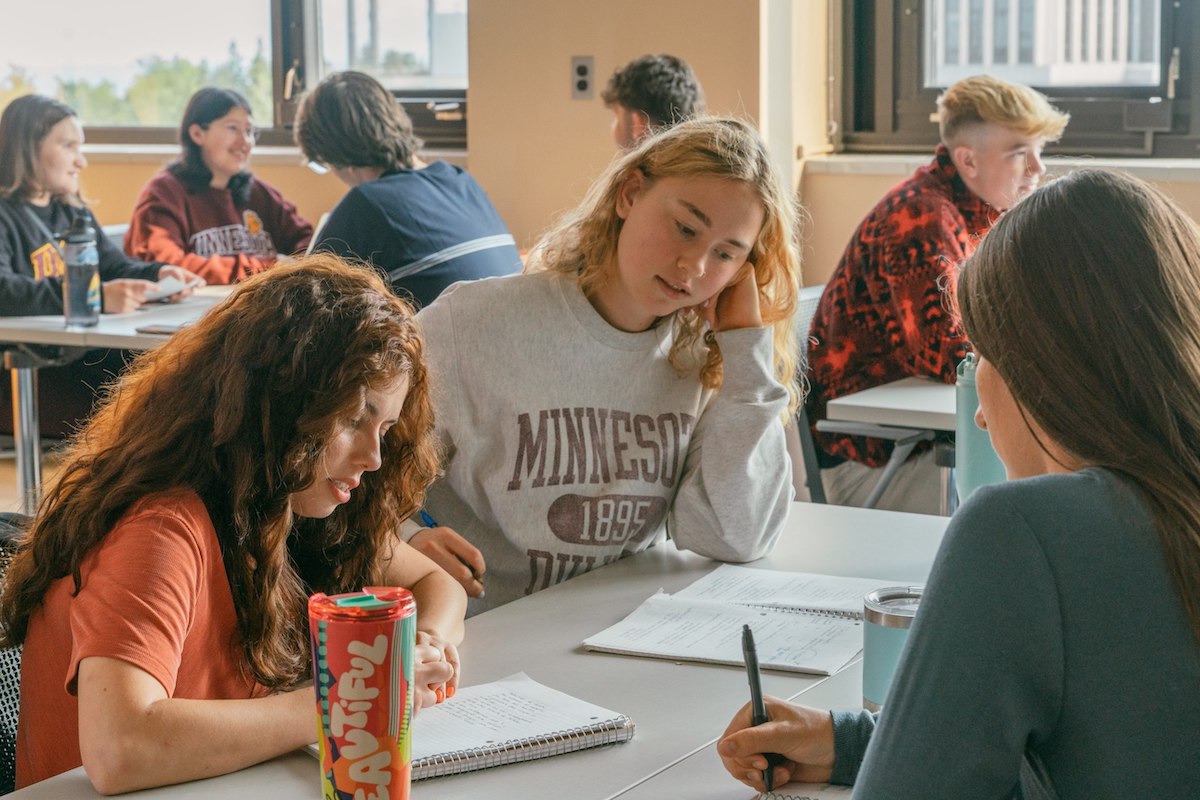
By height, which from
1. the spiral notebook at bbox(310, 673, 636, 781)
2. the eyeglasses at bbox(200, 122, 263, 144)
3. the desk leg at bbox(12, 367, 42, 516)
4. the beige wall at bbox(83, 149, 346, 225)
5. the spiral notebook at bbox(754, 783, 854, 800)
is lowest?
the desk leg at bbox(12, 367, 42, 516)

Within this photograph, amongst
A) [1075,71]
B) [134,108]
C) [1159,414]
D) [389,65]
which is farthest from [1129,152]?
[134,108]

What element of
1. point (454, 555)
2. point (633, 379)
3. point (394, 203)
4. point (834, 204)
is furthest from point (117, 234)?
point (454, 555)

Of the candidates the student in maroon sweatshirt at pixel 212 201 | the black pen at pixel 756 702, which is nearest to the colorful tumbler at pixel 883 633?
the black pen at pixel 756 702

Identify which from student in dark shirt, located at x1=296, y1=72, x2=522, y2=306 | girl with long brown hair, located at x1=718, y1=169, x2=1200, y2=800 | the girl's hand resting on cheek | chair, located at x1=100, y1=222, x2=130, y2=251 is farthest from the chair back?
chair, located at x1=100, y1=222, x2=130, y2=251

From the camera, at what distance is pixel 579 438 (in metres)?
1.83

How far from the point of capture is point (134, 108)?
6074 mm

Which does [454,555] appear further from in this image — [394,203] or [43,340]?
[43,340]

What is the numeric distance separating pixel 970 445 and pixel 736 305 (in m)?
0.41

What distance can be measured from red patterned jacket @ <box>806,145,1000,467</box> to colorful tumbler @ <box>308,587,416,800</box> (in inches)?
86.0

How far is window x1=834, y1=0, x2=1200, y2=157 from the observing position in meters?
4.05

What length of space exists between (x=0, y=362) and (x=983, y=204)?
2487mm

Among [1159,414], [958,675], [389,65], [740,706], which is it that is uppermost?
[389,65]

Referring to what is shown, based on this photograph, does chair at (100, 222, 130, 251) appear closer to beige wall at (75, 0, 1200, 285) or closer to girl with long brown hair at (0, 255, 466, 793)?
beige wall at (75, 0, 1200, 285)

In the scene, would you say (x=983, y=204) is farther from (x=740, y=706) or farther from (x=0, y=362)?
(x=0, y=362)
